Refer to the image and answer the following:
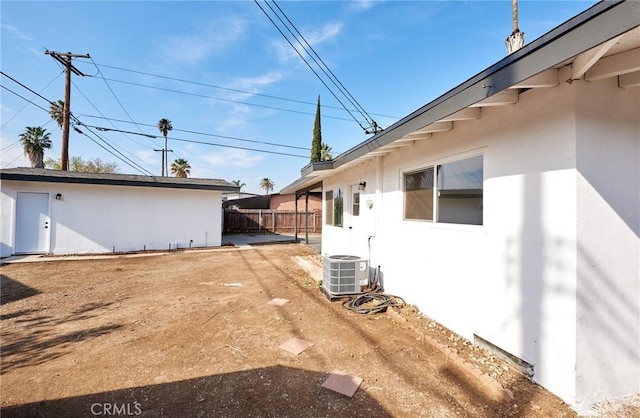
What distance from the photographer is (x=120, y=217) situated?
10.4 meters

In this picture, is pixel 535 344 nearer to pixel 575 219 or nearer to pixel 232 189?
pixel 575 219

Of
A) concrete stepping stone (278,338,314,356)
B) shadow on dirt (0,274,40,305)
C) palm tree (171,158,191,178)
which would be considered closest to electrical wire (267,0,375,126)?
concrete stepping stone (278,338,314,356)

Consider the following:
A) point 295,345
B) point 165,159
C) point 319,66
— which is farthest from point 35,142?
point 295,345

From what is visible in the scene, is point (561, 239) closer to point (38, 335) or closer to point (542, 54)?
point (542, 54)

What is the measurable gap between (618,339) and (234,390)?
10.6 feet

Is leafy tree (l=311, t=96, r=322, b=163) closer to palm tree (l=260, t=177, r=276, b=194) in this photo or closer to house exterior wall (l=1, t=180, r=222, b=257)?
house exterior wall (l=1, t=180, r=222, b=257)

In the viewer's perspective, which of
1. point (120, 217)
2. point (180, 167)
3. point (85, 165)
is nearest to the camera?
point (120, 217)

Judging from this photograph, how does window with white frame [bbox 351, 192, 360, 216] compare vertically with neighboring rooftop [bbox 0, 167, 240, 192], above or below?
below

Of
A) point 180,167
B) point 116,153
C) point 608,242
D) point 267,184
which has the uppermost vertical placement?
point 267,184

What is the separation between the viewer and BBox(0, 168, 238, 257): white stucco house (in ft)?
29.6

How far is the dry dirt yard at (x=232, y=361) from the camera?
6.91 feet

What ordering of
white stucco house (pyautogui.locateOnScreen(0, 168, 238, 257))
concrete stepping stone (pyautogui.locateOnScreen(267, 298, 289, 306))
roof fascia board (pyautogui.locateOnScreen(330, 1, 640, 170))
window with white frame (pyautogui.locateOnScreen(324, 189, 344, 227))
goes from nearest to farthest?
roof fascia board (pyautogui.locateOnScreen(330, 1, 640, 170)), concrete stepping stone (pyautogui.locateOnScreen(267, 298, 289, 306)), window with white frame (pyautogui.locateOnScreen(324, 189, 344, 227)), white stucco house (pyautogui.locateOnScreen(0, 168, 238, 257))

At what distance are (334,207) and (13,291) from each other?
7.38m

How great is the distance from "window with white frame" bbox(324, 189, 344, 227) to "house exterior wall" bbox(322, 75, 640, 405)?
480cm
